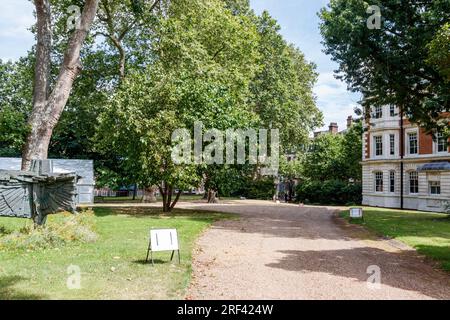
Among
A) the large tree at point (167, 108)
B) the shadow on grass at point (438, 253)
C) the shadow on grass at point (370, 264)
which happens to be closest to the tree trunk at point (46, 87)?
the large tree at point (167, 108)

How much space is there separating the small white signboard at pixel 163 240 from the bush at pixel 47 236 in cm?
369

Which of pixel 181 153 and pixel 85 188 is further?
pixel 85 188

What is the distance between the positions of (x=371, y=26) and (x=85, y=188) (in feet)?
83.3

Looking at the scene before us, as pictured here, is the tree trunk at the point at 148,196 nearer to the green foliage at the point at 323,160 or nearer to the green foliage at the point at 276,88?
the green foliage at the point at 276,88

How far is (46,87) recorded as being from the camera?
14.6m

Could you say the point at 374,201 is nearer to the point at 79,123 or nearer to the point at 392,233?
the point at 392,233

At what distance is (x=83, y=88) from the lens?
30.1 meters

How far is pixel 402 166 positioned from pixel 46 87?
1338 inches

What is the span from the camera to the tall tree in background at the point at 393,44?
19.0 metres

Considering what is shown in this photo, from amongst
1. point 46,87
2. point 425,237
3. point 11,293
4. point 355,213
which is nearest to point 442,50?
point 425,237

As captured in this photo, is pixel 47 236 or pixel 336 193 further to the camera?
pixel 336 193

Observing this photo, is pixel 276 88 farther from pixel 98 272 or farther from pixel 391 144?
pixel 98 272

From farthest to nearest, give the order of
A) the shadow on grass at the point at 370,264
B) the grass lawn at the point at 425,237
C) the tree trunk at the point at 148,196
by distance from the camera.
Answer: the tree trunk at the point at 148,196 < the grass lawn at the point at 425,237 < the shadow on grass at the point at 370,264
